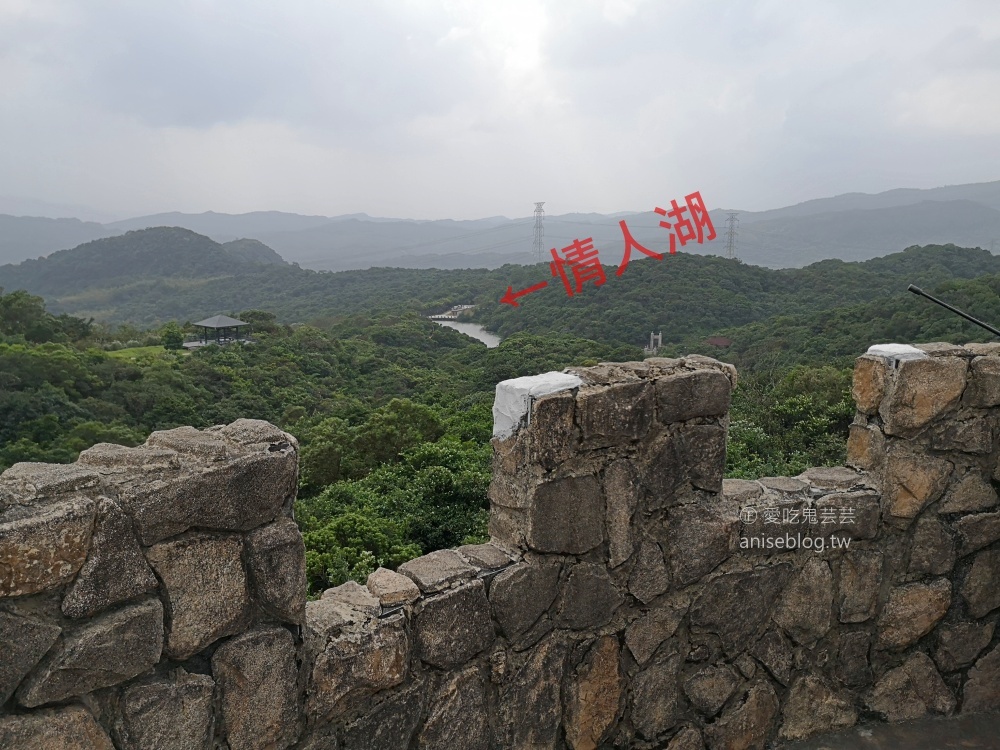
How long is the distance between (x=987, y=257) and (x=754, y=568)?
51597mm

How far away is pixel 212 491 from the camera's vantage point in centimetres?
211

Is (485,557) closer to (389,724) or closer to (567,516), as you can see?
(567,516)

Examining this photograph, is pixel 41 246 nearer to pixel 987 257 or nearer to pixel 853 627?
pixel 987 257

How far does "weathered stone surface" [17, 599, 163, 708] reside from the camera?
186 centimetres

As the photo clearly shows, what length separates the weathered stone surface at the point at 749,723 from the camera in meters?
3.51

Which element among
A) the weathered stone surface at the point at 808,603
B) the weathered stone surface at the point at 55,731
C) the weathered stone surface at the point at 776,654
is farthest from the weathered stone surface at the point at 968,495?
the weathered stone surface at the point at 55,731

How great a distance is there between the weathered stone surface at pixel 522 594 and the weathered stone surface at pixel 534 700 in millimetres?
163

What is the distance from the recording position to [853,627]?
3742mm

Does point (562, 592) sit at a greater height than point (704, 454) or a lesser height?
lesser

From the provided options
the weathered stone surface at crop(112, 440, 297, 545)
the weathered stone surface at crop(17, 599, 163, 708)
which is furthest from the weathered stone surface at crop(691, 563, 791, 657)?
the weathered stone surface at crop(17, 599, 163, 708)

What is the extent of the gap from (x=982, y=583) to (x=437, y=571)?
10.1ft

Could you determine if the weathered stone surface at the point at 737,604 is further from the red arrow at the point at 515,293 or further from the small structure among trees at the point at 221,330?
the red arrow at the point at 515,293

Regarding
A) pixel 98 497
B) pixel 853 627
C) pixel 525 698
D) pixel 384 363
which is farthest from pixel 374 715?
pixel 384 363

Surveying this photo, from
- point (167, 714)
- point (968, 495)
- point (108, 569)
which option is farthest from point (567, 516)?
point (968, 495)
